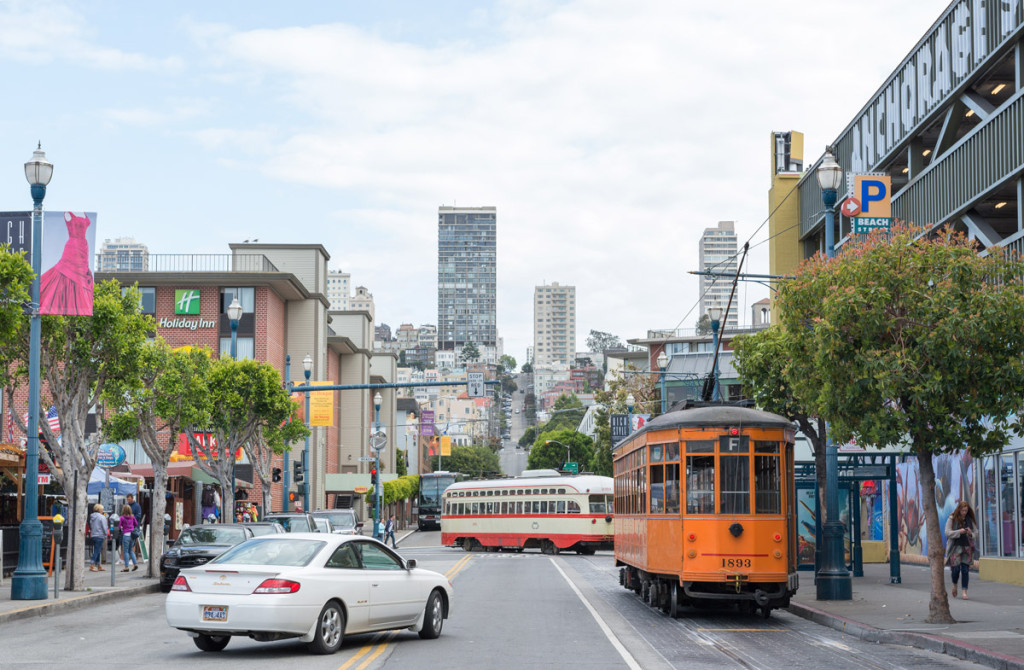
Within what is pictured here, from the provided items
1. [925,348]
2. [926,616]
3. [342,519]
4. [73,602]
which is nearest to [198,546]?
[73,602]

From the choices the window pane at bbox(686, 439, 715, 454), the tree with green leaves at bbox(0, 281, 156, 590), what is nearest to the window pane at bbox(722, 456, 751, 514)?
the window pane at bbox(686, 439, 715, 454)

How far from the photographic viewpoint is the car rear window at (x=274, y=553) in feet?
44.9

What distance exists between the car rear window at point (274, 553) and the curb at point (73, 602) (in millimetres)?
6190

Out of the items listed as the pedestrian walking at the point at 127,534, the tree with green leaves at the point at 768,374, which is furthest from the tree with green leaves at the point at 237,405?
the tree with green leaves at the point at 768,374

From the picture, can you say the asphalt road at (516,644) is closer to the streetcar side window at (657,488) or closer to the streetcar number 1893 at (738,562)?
the streetcar number 1893 at (738,562)

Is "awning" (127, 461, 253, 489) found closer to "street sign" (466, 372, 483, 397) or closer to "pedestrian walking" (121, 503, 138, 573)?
"street sign" (466, 372, 483, 397)

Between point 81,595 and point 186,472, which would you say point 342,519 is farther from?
point 81,595

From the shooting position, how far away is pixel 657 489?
19.6 metres

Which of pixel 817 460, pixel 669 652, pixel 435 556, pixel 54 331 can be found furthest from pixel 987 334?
pixel 435 556

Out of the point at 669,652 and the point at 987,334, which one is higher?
the point at 987,334

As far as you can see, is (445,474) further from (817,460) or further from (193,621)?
(193,621)

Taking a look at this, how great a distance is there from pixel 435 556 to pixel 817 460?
75.6 feet

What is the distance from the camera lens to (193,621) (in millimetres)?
13211

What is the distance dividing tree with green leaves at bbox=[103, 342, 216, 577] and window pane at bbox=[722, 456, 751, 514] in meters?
15.1
